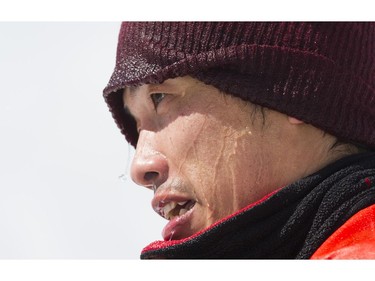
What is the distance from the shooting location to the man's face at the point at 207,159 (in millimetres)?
2148

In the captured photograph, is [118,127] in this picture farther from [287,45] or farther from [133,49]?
[287,45]

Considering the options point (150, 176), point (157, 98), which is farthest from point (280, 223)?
point (157, 98)

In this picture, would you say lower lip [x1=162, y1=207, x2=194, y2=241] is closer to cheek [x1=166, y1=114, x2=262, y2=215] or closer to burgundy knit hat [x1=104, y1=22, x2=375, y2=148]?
cheek [x1=166, y1=114, x2=262, y2=215]

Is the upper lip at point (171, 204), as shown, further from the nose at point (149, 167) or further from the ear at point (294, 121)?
the ear at point (294, 121)

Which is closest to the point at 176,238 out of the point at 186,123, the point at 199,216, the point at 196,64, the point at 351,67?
the point at 199,216

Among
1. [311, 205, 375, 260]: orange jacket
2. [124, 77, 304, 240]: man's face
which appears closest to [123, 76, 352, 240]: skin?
[124, 77, 304, 240]: man's face

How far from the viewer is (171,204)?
2213 mm

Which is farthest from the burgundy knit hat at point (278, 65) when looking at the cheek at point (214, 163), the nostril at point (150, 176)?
the nostril at point (150, 176)

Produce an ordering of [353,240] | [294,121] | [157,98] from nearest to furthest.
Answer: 1. [353,240]
2. [294,121]
3. [157,98]

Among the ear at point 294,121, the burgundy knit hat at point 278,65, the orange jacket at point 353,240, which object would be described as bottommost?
the orange jacket at point 353,240

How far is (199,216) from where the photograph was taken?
7.11ft

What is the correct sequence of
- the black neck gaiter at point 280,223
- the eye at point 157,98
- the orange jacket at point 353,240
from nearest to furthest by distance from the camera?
the orange jacket at point 353,240, the black neck gaiter at point 280,223, the eye at point 157,98

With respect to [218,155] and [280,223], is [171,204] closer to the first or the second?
[218,155]

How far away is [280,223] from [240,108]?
300mm
